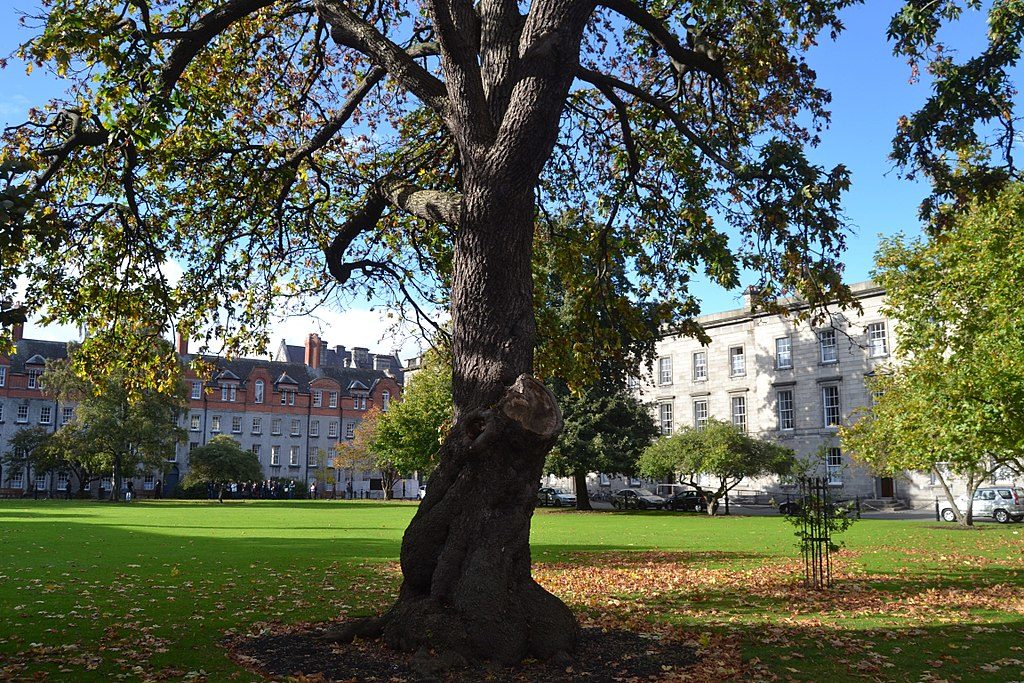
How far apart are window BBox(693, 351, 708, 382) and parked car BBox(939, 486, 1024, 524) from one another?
84.0 ft

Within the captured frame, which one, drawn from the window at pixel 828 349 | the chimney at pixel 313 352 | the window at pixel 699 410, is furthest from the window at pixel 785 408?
the chimney at pixel 313 352

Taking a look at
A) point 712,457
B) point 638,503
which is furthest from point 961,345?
point 638,503

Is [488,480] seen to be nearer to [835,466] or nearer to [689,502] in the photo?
[689,502]

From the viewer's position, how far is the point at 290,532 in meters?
25.9

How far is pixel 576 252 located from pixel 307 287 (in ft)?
17.3

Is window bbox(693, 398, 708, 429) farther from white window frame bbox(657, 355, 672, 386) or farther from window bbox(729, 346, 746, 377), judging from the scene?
window bbox(729, 346, 746, 377)

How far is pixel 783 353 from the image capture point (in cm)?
5609

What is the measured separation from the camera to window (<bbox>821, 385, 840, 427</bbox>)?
52500mm

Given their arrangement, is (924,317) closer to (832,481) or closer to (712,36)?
(712,36)

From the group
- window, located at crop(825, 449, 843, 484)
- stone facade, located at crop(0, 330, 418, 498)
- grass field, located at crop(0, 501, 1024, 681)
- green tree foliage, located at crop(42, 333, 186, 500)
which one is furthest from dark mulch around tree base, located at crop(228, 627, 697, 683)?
stone facade, located at crop(0, 330, 418, 498)

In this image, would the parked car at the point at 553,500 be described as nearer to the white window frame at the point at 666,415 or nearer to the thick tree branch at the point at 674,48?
the white window frame at the point at 666,415

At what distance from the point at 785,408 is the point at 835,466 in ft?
19.9

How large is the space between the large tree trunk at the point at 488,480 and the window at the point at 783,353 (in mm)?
51458

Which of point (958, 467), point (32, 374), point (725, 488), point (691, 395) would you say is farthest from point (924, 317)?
point (32, 374)
